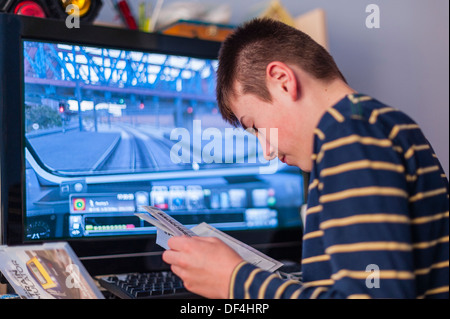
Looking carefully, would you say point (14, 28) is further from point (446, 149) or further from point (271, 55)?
point (446, 149)

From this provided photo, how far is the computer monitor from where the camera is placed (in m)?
1.06

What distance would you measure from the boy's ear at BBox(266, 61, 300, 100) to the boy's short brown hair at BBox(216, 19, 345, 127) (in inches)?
0.9

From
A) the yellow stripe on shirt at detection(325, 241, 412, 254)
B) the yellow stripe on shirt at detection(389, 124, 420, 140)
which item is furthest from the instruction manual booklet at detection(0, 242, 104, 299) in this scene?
the yellow stripe on shirt at detection(389, 124, 420, 140)

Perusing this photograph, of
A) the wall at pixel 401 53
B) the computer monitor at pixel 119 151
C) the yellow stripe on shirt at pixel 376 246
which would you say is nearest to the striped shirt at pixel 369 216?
the yellow stripe on shirt at pixel 376 246

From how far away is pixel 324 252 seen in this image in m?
0.74

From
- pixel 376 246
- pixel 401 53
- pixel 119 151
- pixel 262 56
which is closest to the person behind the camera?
pixel 376 246

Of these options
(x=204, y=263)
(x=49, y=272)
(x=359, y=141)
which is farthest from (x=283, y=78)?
(x=49, y=272)

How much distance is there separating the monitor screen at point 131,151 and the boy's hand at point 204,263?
39cm

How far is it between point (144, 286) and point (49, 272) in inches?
10.5

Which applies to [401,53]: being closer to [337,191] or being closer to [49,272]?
[337,191]

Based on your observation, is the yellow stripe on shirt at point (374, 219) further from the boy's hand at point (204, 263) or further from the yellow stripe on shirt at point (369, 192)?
the boy's hand at point (204, 263)

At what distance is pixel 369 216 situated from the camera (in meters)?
0.64

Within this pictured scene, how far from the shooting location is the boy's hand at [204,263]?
0.73 metres

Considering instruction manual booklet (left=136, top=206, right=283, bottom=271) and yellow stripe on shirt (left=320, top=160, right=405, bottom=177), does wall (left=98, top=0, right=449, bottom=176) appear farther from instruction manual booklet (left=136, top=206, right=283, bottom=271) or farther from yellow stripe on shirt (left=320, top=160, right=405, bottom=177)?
yellow stripe on shirt (left=320, top=160, right=405, bottom=177)
